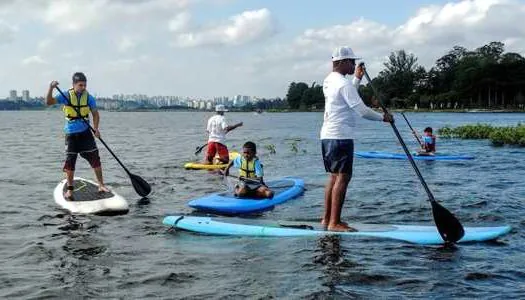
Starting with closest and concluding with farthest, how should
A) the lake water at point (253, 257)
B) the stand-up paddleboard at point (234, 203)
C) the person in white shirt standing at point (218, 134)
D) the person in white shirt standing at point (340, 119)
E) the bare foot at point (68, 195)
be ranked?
the lake water at point (253, 257)
the person in white shirt standing at point (340, 119)
the stand-up paddleboard at point (234, 203)
the bare foot at point (68, 195)
the person in white shirt standing at point (218, 134)

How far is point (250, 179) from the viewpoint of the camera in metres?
11.8

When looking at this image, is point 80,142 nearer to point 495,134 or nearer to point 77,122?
point 77,122

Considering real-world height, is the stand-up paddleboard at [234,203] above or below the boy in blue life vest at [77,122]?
below

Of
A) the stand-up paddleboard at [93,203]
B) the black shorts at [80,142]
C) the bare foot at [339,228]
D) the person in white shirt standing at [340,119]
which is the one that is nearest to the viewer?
the person in white shirt standing at [340,119]

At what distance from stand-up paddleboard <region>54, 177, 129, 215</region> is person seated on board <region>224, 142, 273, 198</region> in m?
2.26

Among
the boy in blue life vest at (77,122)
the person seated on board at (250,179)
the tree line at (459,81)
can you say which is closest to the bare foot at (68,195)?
the boy in blue life vest at (77,122)

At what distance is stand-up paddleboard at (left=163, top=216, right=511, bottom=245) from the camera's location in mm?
8289

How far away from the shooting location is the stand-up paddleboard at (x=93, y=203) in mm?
10555

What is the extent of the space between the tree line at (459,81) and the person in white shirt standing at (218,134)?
84.2 metres

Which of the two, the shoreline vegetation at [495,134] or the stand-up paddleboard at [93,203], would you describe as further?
the shoreline vegetation at [495,134]

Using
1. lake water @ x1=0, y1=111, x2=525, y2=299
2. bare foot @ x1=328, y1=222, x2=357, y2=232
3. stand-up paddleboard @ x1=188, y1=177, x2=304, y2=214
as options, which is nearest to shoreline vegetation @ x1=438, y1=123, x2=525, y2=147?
lake water @ x1=0, y1=111, x2=525, y2=299

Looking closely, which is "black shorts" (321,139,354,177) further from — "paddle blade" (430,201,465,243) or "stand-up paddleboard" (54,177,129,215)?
"stand-up paddleboard" (54,177,129,215)

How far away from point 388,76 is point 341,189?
144887mm

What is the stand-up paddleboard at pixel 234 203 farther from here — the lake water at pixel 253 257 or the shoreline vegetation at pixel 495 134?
the shoreline vegetation at pixel 495 134
